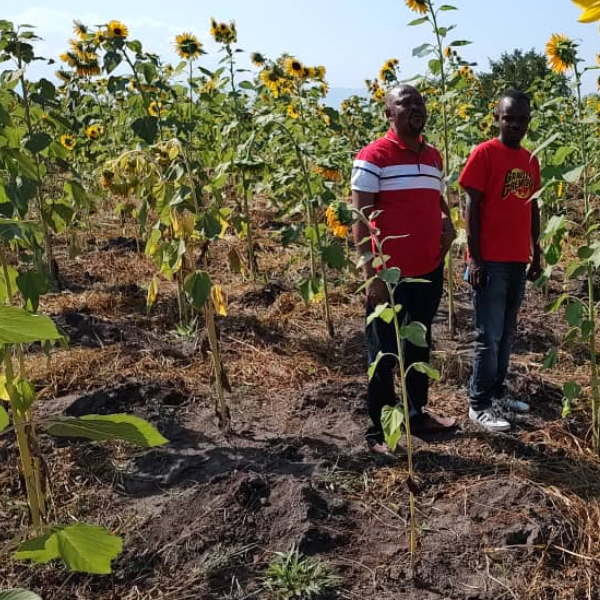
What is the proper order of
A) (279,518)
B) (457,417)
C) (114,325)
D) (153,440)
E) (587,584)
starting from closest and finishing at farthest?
(153,440)
(587,584)
(279,518)
(457,417)
(114,325)

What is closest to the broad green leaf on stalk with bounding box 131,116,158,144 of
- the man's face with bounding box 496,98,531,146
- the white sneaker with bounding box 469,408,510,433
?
the man's face with bounding box 496,98,531,146

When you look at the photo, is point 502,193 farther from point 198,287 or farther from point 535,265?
point 198,287

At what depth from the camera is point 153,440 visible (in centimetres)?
99

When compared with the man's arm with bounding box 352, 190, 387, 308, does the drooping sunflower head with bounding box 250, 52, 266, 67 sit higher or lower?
higher

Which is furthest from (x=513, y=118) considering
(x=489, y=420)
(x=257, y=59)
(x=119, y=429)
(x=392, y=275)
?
(x=257, y=59)

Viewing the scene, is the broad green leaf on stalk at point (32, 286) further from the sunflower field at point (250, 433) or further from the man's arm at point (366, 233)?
the man's arm at point (366, 233)

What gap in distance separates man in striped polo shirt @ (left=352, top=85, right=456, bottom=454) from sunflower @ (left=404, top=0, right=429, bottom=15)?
4.58 feet

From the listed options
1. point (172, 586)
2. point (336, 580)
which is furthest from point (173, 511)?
point (336, 580)

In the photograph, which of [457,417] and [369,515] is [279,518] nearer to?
[369,515]

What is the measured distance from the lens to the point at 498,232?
2.95 meters

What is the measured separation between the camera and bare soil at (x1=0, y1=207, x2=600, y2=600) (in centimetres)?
218

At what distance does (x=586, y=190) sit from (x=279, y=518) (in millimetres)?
1710

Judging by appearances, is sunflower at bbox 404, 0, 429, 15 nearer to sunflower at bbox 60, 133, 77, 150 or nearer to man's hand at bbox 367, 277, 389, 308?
man's hand at bbox 367, 277, 389, 308

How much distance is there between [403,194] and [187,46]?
3.34m
